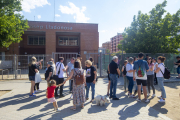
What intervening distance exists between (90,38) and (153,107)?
20773 millimetres

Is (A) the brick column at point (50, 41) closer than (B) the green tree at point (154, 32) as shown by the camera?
No

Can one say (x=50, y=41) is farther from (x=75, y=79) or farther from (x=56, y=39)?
(x=75, y=79)

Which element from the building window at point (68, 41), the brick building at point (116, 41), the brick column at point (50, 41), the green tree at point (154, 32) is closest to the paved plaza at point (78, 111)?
the green tree at point (154, 32)

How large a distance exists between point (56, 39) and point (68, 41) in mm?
2293

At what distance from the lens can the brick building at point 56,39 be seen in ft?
76.9

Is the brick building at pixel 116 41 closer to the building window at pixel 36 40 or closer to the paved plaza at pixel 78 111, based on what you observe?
the building window at pixel 36 40

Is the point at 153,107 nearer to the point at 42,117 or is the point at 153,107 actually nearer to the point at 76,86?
the point at 76,86

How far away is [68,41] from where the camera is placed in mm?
26406

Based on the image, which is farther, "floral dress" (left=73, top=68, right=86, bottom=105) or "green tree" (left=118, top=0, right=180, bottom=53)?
"green tree" (left=118, top=0, right=180, bottom=53)

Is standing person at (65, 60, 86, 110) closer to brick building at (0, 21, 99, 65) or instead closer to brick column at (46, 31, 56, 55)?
brick building at (0, 21, 99, 65)

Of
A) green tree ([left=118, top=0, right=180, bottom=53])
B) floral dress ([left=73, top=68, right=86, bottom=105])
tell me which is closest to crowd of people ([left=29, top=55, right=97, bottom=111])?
floral dress ([left=73, top=68, right=86, bottom=105])

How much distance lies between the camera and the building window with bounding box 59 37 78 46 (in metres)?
26.2

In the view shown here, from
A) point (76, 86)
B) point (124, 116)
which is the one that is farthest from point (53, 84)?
point (124, 116)

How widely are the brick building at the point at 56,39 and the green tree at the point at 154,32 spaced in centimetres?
964
